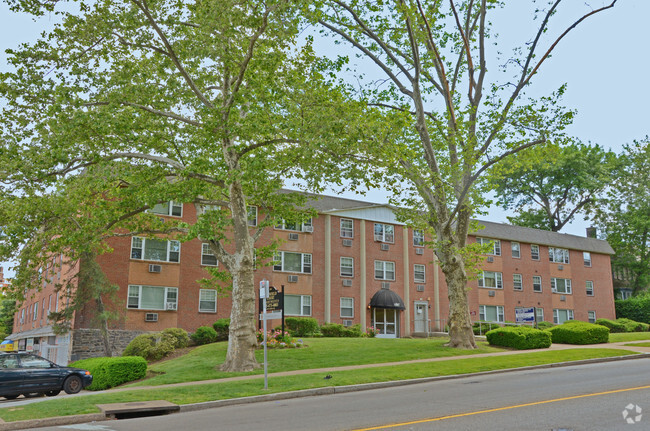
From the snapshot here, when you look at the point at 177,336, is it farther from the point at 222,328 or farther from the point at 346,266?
the point at 346,266

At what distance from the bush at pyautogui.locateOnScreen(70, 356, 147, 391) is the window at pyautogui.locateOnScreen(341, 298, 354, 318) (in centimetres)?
1829

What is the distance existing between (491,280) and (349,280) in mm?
13174

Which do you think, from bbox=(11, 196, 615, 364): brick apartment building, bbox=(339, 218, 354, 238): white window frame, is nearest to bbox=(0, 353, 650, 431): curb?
bbox=(11, 196, 615, 364): brick apartment building

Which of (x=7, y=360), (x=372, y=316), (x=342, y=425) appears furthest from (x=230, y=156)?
(x=372, y=316)

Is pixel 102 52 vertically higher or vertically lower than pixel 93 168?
higher

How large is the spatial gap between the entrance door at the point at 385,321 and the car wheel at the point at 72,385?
72.6 feet

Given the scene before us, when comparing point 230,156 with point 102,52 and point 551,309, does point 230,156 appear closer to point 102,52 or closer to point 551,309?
point 102,52

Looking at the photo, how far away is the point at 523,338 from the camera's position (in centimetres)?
2450

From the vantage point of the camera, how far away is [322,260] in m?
35.9

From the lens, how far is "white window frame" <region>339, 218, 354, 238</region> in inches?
1460

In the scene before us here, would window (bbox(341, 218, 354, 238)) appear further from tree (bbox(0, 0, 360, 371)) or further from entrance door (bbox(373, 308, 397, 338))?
tree (bbox(0, 0, 360, 371))

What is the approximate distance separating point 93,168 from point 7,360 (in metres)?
6.59

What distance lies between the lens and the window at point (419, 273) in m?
39.9

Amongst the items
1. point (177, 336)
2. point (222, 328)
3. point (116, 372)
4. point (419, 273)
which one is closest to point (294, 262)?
point (222, 328)
